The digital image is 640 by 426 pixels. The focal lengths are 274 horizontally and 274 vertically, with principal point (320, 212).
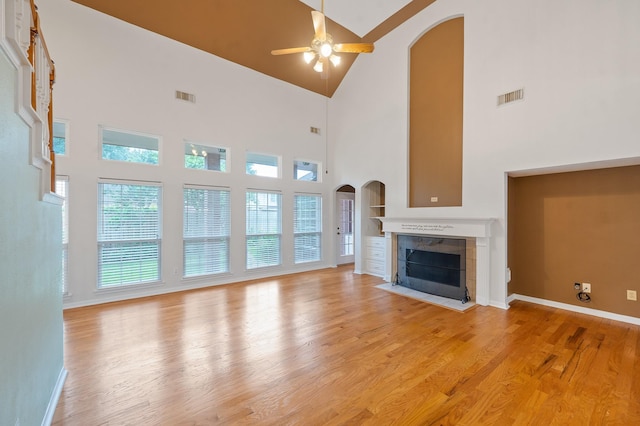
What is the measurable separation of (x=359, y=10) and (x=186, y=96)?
366cm

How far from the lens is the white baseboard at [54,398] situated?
1816mm

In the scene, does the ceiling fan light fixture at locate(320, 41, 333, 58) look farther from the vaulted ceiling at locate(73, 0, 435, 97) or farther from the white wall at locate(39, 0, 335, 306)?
the white wall at locate(39, 0, 335, 306)

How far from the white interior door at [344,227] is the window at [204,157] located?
3.15m

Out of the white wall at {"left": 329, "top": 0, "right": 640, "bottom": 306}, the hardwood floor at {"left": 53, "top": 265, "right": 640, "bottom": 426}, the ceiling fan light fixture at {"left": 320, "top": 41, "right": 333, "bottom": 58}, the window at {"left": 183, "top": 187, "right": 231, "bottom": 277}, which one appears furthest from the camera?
the window at {"left": 183, "top": 187, "right": 231, "bottom": 277}

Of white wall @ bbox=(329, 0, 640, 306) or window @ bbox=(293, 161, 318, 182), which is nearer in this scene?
white wall @ bbox=(329, 0, 640, 306)

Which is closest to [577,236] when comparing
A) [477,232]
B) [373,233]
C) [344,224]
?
[477,232]

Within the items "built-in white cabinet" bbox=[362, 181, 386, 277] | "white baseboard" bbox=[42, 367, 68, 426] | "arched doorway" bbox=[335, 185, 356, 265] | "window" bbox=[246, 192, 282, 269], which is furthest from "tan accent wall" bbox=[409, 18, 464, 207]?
"white baseboard" bbox=[42, 367, 68, 426]

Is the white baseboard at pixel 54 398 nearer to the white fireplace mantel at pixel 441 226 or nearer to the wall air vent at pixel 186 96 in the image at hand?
the wall air vent at pixel 186 96

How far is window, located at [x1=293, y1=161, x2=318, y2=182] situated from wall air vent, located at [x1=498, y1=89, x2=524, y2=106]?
13.7ft

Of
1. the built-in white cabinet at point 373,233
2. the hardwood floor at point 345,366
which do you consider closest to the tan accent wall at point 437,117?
the built-in white cabinet at point 373,233

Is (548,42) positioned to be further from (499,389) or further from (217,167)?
(217,167)

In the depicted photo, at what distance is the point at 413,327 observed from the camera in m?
3.45

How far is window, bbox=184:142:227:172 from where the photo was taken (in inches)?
207

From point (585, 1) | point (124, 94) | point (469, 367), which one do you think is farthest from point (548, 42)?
point (124, 94)
